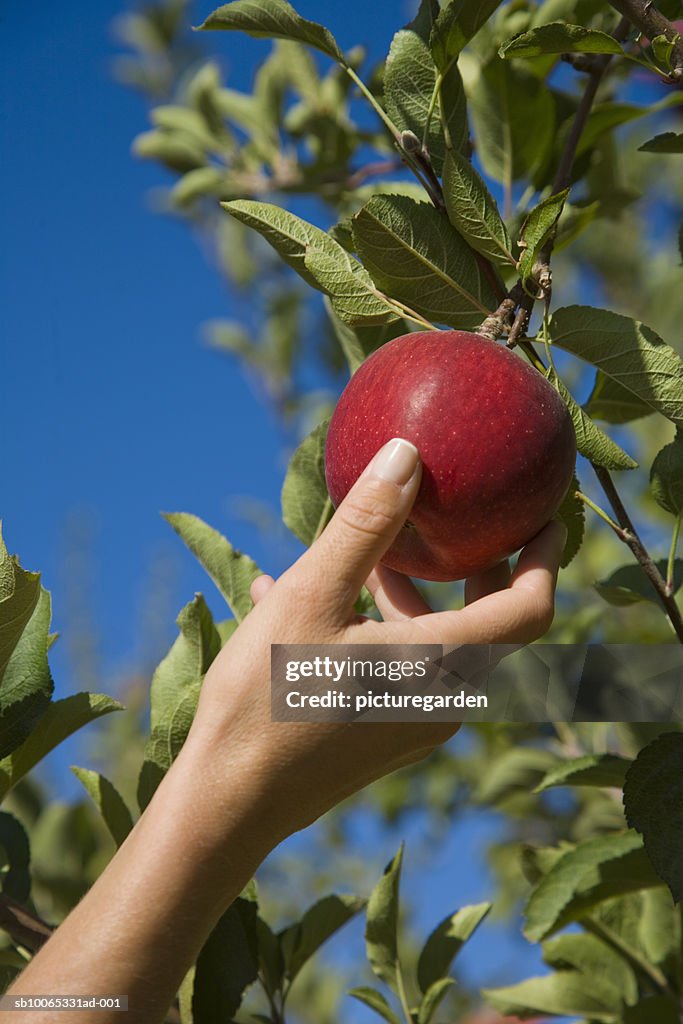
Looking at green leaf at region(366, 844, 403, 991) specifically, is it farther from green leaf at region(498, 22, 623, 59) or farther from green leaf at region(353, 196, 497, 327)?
green leaf at region(498, 22, 623, 59)

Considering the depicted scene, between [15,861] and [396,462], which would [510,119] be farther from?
[15,861]

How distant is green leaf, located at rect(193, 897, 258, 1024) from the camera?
1.14m

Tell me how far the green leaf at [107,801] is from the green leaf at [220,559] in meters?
0.26

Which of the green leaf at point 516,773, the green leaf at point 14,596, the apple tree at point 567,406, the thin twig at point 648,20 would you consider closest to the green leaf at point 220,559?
the apple tree at point 567,406

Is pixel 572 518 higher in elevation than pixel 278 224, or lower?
lower

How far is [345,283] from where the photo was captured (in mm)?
1090

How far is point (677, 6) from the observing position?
116 centimetres

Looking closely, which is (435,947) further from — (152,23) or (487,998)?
(152,23)

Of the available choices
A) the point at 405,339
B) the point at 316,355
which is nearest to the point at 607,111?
the point at 405,339

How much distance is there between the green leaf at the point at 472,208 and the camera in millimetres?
1008

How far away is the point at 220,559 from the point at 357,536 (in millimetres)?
405

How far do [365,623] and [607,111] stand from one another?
88cm

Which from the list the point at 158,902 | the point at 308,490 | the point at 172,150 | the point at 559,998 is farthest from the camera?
the point at 172,150

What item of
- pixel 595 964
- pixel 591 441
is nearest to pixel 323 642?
pixel 591 441
